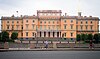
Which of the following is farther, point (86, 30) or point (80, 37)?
point (86, 30)

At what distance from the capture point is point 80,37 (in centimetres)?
8031

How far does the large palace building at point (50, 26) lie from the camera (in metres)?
100

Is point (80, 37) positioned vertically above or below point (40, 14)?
below

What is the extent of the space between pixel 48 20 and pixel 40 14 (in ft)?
20.2

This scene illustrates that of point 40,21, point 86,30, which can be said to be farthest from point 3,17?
point 86,30

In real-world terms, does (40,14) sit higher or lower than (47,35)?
higher

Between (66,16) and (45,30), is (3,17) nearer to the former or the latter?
(45,30)

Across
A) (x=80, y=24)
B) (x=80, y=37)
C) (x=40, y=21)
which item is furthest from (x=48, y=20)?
(x=80, y=37)

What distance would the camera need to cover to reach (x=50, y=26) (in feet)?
334

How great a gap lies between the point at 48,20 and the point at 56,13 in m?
5.38

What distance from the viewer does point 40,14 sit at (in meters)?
106

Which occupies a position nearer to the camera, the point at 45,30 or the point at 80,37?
the point at 80,37

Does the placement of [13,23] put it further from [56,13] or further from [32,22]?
[56,13]

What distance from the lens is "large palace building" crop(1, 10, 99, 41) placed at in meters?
100
